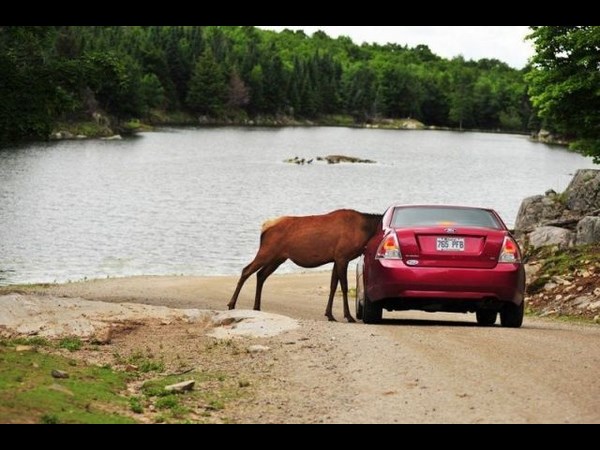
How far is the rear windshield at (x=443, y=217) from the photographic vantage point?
561 inches

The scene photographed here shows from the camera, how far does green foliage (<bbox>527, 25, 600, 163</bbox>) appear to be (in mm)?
23688

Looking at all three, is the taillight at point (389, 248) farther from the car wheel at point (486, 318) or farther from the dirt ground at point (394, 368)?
the car wheel at point (486, 318)

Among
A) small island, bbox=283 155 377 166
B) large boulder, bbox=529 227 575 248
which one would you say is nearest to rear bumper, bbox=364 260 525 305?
large boulder, bbox=529 227 575 248

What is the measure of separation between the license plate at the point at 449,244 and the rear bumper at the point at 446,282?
0.27 m

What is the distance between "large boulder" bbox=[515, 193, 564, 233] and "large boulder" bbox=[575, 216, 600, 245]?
7387 millimetres

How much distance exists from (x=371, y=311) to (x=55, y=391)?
649 cm

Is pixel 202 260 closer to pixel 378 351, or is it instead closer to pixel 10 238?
pixel 10 238

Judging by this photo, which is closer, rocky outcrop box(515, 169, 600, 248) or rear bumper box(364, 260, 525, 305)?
rear bumper box(364, 260, 525, 305)

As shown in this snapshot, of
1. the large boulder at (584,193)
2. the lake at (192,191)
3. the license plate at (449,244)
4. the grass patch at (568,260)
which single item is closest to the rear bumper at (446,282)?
the license plate at (449,244)

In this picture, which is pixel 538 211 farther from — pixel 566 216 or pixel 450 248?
pixel 450 248

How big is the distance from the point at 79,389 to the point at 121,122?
160926 mm

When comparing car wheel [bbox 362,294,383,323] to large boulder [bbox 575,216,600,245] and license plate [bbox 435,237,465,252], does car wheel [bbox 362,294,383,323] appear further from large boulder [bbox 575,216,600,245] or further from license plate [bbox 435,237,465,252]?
large boulder [bbox 575,216,600,245]

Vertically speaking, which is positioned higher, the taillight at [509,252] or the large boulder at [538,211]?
the taillight at [509,252]

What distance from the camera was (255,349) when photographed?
12289mm
